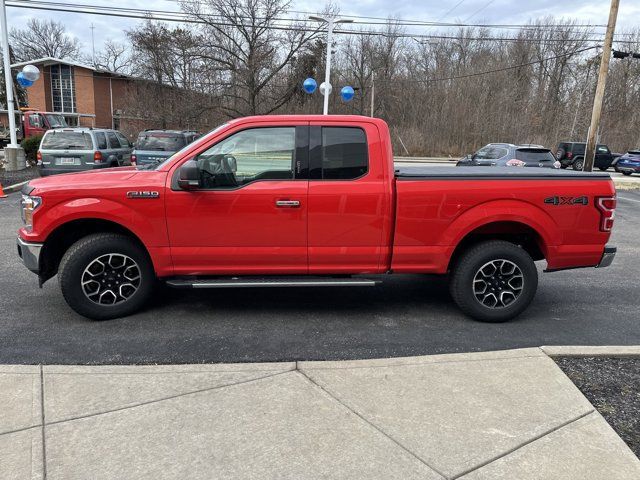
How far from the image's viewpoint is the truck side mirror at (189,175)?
4469 millimetres

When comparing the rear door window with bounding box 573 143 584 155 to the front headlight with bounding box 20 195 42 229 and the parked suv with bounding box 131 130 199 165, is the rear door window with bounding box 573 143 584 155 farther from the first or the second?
the front headlight with bounding box 20 195 42 229

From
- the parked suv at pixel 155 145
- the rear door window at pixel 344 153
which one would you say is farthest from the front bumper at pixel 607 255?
the parked suv at pixel 155 145

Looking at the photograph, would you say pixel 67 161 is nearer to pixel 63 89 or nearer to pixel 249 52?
pixel 249 52

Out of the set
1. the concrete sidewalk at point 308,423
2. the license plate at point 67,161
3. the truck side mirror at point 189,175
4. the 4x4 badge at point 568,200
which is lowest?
the concrete sidewalk at point 308,423

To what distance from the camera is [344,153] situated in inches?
192

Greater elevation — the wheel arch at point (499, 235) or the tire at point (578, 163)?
the wheel arch at point (499, 235)

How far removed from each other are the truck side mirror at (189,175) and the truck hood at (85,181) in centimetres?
61

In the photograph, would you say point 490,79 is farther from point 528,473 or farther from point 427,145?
point 528,473

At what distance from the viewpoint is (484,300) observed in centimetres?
507

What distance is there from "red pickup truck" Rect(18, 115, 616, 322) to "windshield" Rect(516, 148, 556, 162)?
1199cm

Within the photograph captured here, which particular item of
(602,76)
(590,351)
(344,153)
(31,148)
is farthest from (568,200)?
(31,148)

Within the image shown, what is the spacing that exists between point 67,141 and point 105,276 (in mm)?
10568

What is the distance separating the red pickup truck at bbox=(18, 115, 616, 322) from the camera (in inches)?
186

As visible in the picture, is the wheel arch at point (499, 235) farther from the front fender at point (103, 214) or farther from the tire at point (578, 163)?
the tire at point (578, 163)
